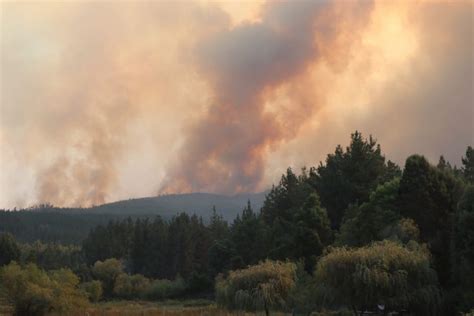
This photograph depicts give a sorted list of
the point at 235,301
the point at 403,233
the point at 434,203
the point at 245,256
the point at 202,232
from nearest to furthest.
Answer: the point at 235,301, the point at 403,233, the point at 434,203, the point at 245,256, the point at 202,232

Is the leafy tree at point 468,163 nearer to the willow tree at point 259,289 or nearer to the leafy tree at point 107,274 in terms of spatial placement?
the willow tree at point 259,289

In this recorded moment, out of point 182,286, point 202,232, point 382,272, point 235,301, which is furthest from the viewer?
point 202,232

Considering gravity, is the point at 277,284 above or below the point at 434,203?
below

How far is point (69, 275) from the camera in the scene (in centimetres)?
5497

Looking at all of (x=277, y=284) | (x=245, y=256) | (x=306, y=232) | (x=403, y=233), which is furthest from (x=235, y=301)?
(x=245, y=256)

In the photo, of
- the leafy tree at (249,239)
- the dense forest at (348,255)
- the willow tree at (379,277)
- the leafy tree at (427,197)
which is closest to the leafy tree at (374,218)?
the dense forest at (348,255)

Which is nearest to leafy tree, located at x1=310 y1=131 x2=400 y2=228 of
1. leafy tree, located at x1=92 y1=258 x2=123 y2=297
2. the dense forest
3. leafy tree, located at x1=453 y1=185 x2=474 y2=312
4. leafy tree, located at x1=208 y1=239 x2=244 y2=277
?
the dense forest

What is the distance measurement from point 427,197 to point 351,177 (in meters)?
28.8

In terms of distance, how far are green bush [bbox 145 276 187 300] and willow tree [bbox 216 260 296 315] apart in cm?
6228

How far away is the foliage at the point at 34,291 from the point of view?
170 ft

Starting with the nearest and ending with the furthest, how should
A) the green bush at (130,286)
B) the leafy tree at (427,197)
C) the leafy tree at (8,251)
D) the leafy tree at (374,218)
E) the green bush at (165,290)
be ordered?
the leafy tree at (427,197)
the leafy tree at (374,218)
the green bush at (165,290)
the green bush at (130,286)
the leafy tree at (8,251)

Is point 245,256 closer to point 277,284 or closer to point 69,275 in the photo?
point 69,275

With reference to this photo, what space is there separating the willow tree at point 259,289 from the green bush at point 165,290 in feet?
204

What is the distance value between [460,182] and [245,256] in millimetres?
48984
